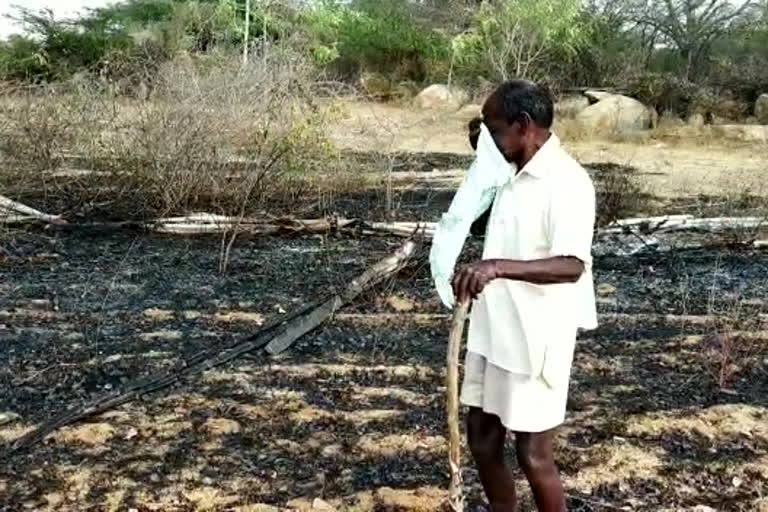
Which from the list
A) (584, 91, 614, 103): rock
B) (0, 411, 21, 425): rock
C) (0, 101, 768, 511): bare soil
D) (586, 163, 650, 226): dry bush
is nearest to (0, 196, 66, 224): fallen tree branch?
(0, 101, 768, 511): bare soil

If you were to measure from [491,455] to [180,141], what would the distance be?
18.3 ft

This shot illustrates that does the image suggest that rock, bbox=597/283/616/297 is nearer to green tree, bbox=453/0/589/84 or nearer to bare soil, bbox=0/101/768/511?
bare soil, bbox=0/101/768/511

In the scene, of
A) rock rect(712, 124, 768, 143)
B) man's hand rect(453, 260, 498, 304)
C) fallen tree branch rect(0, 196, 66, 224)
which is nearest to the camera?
man's hand rect(453, 260, 498, 304)

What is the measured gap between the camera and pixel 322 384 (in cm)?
453

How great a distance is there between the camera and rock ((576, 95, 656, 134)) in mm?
15516

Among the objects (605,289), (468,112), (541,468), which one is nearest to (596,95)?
(468,112)

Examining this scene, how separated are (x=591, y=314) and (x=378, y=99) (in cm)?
1586

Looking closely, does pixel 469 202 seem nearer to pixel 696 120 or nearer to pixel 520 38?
pixel 520 38

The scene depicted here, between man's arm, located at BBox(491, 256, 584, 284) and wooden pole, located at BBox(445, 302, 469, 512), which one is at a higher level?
man's arm, located at BBox(491, 256, 584, 284)

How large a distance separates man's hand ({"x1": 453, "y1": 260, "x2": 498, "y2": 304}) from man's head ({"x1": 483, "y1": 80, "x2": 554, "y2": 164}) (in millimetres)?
296

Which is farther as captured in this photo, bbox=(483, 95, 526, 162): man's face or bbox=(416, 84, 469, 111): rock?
bbox=(416, 84, 469, 111): rock

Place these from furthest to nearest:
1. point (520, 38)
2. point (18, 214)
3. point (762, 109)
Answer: point (762, 109), point (520, 38), point (18, 214)

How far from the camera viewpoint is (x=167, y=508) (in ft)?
10.8

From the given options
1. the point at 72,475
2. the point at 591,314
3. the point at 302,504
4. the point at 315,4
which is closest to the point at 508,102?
the point at 591,314
